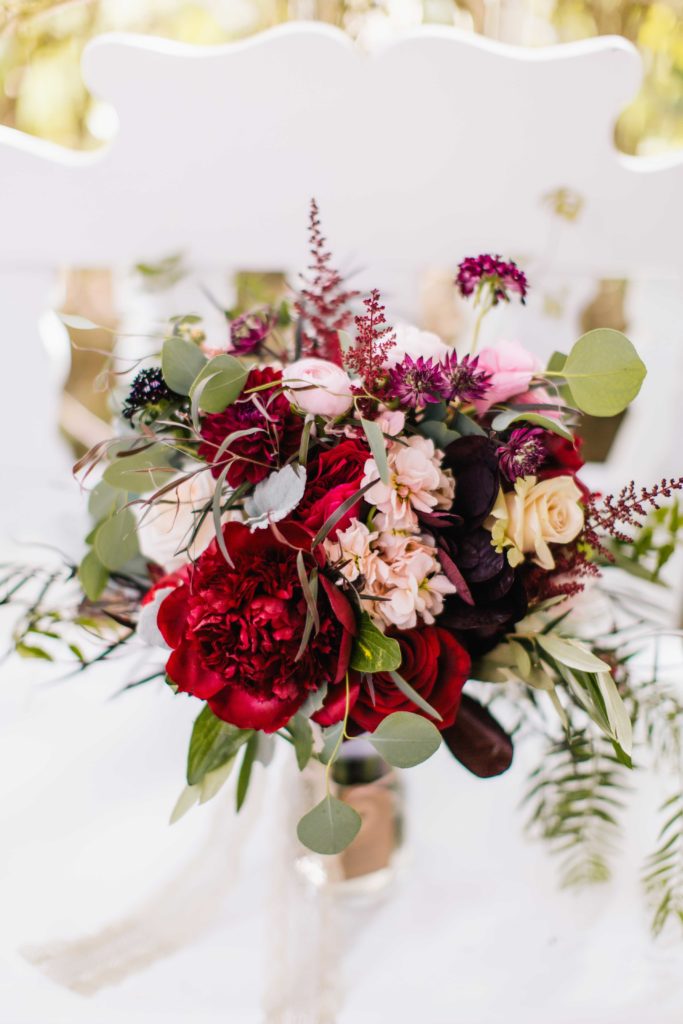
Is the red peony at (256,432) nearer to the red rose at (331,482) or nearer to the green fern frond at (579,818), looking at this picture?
the red rose at (331,482)

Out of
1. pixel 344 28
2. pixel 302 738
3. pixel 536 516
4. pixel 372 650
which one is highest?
pixel 344 28

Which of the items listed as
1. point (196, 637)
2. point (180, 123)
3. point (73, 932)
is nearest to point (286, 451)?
point (196, 637)

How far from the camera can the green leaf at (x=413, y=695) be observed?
48cm

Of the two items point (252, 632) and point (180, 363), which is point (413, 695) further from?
point (180, 363)

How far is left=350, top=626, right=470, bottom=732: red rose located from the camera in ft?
1.66

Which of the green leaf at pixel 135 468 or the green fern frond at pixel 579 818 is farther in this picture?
the green fern frond at pixel 579 818

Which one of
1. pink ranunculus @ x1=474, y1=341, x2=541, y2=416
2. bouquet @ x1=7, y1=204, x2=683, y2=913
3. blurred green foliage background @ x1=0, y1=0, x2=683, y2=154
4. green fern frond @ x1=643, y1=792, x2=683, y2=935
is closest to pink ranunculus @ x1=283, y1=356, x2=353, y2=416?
bouquet @ x1=7, y1=204, x2=683, y2=913

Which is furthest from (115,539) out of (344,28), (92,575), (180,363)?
(344,28)

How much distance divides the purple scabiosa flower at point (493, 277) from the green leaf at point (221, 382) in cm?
19

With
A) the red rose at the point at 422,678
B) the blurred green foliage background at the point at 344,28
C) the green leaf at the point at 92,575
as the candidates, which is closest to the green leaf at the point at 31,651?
the green leaf at the point at 92,575

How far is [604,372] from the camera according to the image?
48 centimetres

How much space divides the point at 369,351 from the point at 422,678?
0.22 metres

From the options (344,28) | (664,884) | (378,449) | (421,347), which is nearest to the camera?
(378,449)

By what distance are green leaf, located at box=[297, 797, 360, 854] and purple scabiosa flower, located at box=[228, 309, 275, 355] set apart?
1.16 ft
